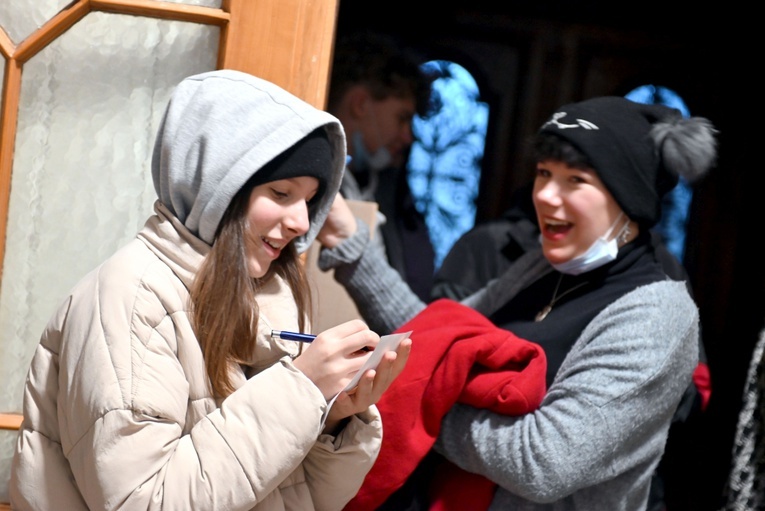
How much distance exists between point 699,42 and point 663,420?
11.9ft

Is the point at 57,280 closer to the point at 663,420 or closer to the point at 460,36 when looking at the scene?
the point at 663,420

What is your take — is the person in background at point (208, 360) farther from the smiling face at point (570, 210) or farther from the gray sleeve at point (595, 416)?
the smiling face at point (570, 210)

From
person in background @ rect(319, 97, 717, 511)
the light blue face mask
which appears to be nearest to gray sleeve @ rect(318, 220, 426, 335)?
person in background @ rect(319, 97, 717, 511)

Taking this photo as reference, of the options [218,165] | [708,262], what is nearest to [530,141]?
[218,165]

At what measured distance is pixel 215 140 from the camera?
1.54 meters

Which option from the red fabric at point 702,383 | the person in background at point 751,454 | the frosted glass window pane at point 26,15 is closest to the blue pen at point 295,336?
the frosted glass window pane at point 26,15

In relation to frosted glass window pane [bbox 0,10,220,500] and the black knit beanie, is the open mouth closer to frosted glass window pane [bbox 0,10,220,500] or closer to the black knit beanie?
the black knit beanie

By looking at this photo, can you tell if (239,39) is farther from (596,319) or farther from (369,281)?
(596,319)

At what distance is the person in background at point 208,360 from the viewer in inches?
56.8

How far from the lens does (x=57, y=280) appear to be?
6.27 feet

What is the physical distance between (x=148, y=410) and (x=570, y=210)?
3.35 ft

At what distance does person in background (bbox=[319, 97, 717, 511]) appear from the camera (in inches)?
73.2

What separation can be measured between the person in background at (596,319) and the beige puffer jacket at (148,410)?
0.52 m

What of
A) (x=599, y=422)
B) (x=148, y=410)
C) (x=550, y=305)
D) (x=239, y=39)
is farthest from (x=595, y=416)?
(x=239, y=39)
